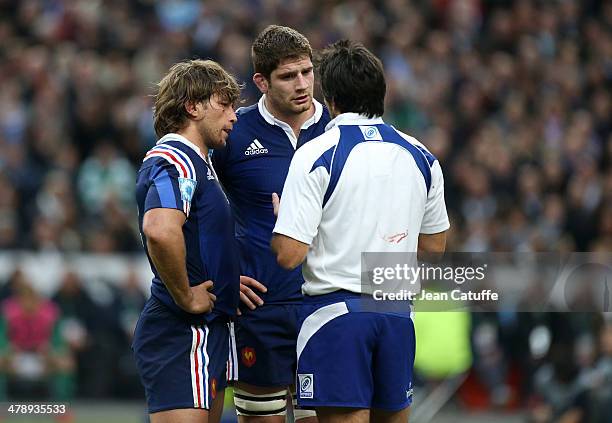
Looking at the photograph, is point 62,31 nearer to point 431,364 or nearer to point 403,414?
point 431,364

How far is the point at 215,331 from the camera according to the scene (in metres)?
6.25

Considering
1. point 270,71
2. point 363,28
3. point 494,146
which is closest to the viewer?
point 270,71

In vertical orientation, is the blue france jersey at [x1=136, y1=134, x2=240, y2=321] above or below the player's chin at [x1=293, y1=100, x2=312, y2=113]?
below

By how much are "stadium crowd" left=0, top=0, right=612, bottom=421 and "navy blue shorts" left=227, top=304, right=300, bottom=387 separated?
5.93 metres

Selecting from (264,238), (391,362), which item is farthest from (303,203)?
(264,238)

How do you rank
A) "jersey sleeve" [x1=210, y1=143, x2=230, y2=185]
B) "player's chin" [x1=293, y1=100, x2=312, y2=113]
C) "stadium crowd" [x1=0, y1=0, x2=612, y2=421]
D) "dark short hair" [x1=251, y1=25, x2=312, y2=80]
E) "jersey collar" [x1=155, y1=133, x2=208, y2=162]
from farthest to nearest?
"stadium crowd" [x1=0, y1=0, x2=612, y2=421] → "jersey sleeve" [x1=210, y1=143, x2=230, y2=185] → "player's chin" [x1=293, y1=100, x2=312, y2=113] → "dark short hair" [x1=251, y1=25, x2=312, y2=80] → "jersey collar" [x1=155, y1=133, x2=208, y2=162]

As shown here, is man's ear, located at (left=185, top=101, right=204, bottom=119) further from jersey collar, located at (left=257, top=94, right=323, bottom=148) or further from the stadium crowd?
the stadium crowd

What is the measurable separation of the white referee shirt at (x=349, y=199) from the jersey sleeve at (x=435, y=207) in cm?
15

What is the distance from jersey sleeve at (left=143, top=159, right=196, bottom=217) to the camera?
5875mm

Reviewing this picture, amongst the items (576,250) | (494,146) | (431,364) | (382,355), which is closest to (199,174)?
(382,355)

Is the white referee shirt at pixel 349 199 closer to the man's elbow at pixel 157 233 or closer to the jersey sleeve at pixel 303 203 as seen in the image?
the jersey sleeve at pixel 303 203

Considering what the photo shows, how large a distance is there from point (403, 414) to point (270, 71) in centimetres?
204

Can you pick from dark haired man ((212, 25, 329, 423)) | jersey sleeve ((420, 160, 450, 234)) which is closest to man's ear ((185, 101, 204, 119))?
dark haired man ((212, 25, 329, 423))

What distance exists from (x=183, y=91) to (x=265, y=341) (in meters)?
1.59
